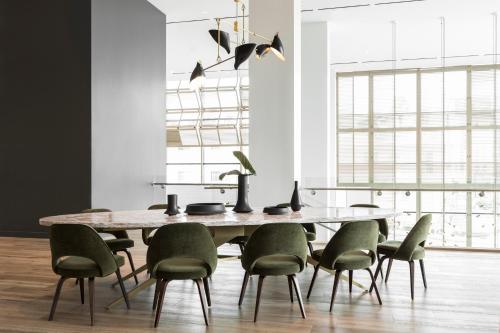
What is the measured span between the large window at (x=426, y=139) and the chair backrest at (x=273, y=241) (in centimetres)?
933

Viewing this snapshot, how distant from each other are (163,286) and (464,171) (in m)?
11.0

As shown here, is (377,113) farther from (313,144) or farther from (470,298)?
(470,298)

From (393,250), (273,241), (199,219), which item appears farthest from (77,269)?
(393,250)

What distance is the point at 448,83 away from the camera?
41.8 feet

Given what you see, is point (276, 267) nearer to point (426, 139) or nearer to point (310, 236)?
point (310, 236)

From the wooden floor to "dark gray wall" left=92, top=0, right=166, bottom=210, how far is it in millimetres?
2232

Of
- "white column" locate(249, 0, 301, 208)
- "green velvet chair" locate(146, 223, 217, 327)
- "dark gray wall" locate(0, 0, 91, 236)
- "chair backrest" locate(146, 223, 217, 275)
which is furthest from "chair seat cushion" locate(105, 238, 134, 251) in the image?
"dark gray wall" locate(0, 0, 91, 236)

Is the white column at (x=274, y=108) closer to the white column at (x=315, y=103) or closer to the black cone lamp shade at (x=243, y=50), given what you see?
the black cone lamp shade at (x=243, y=50)

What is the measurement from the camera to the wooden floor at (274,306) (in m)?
3.55

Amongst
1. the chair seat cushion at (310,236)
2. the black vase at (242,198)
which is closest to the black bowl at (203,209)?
the black vase at (242,198)

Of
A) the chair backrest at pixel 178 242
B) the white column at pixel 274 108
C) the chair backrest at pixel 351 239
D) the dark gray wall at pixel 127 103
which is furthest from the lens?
the dark gray wall at pixel 127 103

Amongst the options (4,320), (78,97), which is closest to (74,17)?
(78,97)

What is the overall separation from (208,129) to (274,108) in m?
6.64

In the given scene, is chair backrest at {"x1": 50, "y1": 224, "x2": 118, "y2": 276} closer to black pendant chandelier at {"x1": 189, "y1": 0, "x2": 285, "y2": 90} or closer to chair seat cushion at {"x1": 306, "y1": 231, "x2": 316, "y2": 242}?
black pendant chandelier at {"x1": 189, "y1": 0, "x2": 285, "y2": 90}
